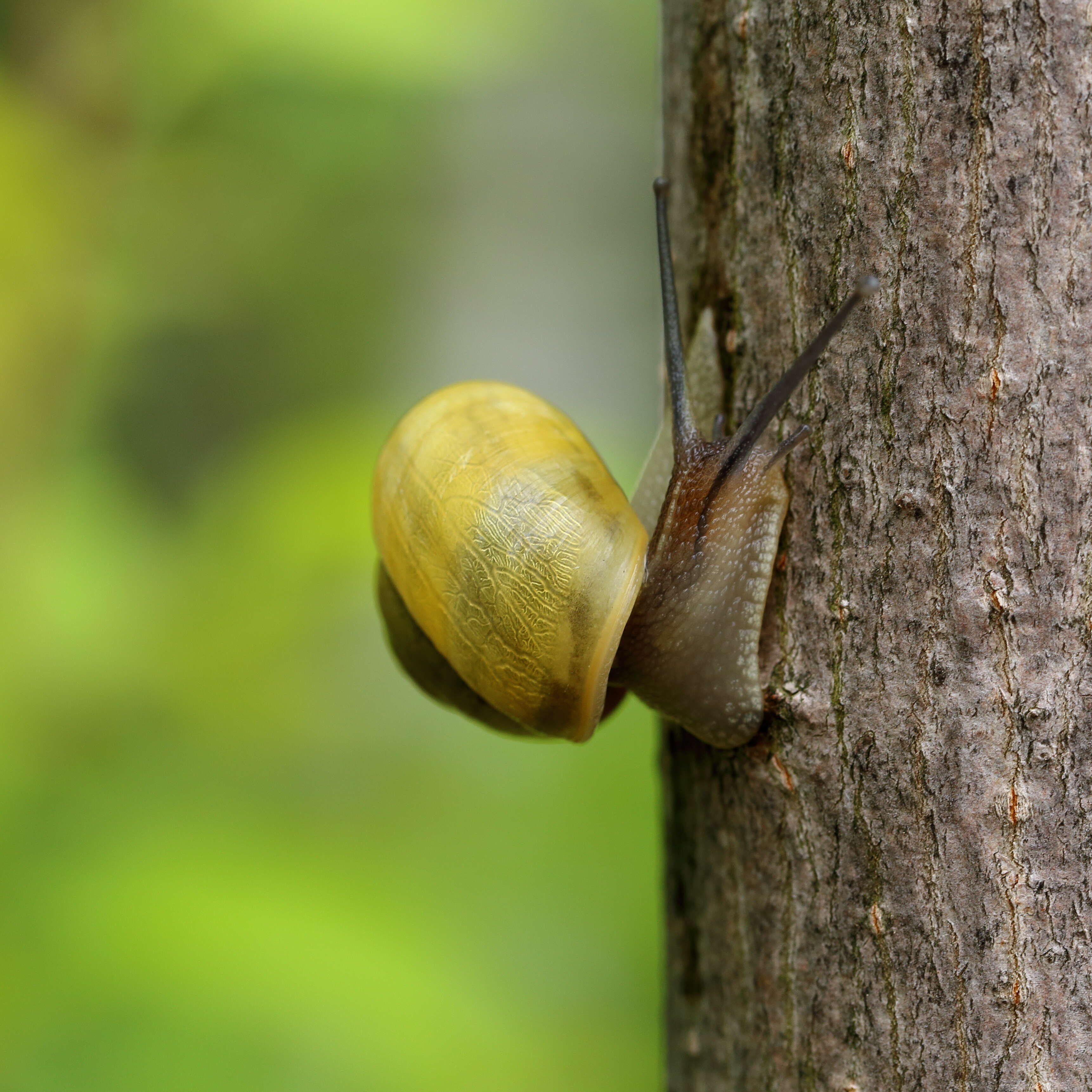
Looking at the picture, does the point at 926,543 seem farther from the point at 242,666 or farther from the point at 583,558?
the point at 242,666

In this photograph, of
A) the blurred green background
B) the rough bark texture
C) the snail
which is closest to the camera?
the rough bark texture

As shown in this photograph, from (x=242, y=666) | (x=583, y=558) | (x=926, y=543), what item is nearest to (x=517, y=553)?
(x=583, y=558)

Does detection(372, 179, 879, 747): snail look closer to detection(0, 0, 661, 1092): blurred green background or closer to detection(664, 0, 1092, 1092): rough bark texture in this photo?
detection(664, 0, 1092, 1092): rough bark texture

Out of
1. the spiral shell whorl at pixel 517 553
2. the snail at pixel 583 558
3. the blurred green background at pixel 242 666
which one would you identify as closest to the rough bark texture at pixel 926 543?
the snail at pixel 583 558

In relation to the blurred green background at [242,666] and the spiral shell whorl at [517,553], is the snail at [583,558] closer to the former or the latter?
the spiral shell whorl at [517,553]

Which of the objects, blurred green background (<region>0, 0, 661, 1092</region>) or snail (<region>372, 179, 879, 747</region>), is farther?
blurred green background (<region>0, 0, 661, 1092</region>)

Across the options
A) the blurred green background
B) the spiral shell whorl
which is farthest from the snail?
the blurred green background

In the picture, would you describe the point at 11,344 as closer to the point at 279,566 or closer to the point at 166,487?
the point at 166,487
